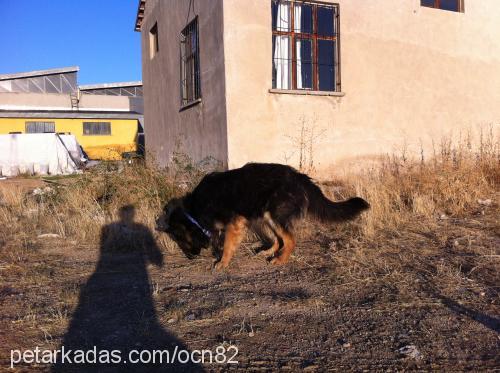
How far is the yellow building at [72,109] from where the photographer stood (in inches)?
1018

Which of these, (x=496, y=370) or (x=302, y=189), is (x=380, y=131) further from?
(x=496, y=370)

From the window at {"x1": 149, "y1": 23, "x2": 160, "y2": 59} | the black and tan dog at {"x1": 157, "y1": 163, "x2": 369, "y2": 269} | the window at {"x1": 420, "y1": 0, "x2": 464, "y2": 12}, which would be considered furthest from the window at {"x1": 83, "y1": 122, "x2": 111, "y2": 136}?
the black and tan dog at {"x1": 157, "y1": 163, "x2": 369, "y2": 269}

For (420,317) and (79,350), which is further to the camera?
(420,317)

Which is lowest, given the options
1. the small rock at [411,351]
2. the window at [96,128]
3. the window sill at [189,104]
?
the small rock at [411,351]

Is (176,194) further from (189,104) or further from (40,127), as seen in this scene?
(40,127)

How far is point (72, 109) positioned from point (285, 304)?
30871mm

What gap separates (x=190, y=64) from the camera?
10062mm

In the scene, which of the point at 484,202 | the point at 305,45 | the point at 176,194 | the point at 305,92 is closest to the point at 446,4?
the point at 305,45

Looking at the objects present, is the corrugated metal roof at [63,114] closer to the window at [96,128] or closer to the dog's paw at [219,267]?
the window at [96,128]

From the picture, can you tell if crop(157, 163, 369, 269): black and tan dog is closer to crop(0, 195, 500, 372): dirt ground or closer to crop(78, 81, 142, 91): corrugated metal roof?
crop(0, 195, 500, 372): dirt ground

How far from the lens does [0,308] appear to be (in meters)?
3.06

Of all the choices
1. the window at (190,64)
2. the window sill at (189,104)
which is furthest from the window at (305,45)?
the window at (190,64)

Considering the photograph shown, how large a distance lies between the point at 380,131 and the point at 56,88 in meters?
32.3

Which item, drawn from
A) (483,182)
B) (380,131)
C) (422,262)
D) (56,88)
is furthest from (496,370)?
(56,88)
